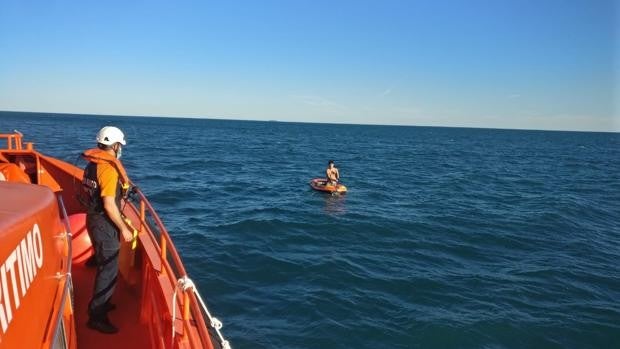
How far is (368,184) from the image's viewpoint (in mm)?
30609

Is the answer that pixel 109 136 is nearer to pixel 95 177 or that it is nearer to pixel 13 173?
pixel 95 177

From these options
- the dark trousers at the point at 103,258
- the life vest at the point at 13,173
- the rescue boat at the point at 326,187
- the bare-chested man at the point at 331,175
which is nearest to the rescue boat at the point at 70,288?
the dark trousers at the point at 103,258

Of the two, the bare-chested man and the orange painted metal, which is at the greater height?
the orange painted metal

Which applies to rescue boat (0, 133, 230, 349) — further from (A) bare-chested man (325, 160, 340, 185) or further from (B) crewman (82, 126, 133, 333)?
(A) bare-chested man (325, 160, 340, 185)

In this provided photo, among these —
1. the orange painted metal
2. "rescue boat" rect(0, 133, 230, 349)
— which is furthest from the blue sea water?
the orange painted metal

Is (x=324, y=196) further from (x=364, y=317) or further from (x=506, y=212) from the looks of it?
(x=364, y=317)

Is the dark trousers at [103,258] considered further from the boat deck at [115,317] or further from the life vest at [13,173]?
the life vest at [13,173]

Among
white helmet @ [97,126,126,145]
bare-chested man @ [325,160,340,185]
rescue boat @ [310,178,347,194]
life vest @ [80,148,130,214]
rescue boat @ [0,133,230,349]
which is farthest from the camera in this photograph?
rescue boat @ [310,178,347,194]

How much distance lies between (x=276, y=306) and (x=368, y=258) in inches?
180

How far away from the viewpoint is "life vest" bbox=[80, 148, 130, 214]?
14.8 ft

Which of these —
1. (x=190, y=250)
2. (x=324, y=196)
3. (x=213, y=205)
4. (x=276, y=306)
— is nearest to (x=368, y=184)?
(x=324, y=196)

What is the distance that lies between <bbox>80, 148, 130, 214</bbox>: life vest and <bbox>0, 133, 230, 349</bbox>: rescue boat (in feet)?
0.99

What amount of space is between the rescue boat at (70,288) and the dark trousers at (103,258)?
0.22 meters

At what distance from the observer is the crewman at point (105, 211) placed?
4.54 metres
